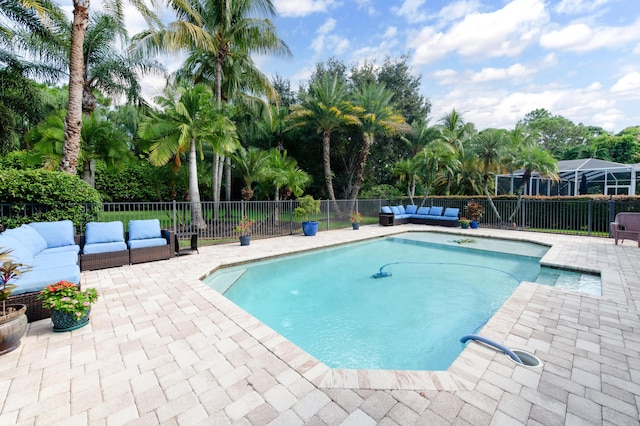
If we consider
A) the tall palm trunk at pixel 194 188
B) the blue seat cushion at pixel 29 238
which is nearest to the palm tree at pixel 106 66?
the tall palm trunk at pixel 194 188

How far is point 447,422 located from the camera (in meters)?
1.93

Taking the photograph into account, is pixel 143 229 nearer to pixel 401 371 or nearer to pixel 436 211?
pixel 401 371

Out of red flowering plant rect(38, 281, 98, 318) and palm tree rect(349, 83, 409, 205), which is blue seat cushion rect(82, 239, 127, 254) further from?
palm tree rect(349, 83, 409, 205)

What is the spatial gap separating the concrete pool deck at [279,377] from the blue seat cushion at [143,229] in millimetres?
2974

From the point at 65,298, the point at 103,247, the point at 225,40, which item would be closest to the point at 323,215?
the point at 225,40

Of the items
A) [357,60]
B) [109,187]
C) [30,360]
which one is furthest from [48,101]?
[30,360]

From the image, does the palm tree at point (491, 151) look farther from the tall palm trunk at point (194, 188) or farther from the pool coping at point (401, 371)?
the tall palm trunk at point (194, 188)

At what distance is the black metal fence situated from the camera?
31.2 feet

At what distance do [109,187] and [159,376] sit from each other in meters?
20.3

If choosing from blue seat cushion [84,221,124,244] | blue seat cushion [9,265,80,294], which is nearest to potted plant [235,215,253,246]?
blue seat cushion [84,221,124,244]

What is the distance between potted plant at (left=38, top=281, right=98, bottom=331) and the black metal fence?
15.7 feet

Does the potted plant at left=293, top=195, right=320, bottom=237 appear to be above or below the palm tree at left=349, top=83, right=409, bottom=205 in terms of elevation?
below

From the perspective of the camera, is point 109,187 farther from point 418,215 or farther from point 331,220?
point 418,215

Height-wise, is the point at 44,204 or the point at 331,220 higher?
the point at 44,204
